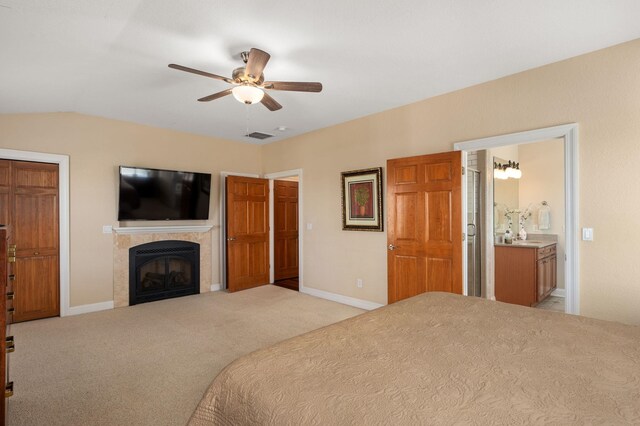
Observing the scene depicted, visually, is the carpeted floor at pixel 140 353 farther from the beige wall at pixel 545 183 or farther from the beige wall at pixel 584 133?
the beige wall at pixel 545 183

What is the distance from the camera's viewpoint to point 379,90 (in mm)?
3547

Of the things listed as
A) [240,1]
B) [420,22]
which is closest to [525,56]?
[420,22]

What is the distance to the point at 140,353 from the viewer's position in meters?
3.07

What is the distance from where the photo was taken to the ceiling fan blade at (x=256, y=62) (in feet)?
7.45

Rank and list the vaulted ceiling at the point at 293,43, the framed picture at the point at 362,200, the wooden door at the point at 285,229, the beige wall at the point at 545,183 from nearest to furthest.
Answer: the vaulted ceiling at the point at 293,43
the framed picture at the point at 362,200
the beige wall at the point at 545,183
the wooden door at the point at 285,229

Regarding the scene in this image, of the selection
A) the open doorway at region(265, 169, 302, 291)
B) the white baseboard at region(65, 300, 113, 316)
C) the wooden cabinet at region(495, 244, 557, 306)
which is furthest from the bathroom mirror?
the white baseboard at region(65, 300, 113, 316)

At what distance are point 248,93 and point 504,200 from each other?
15.4 ft

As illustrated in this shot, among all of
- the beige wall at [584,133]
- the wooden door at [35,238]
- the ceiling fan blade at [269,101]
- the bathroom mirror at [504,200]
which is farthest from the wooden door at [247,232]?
the bathroom mirror at [504,200]

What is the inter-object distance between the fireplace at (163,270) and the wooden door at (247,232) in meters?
0.58

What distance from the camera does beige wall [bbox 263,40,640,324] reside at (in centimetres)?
261

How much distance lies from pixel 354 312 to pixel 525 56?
3.35 m

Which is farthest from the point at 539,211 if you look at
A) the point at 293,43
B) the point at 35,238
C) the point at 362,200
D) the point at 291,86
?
the point at 35,238

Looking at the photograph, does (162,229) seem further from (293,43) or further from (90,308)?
(293,43)

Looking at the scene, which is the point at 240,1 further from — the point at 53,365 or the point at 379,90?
the point at 53,365
